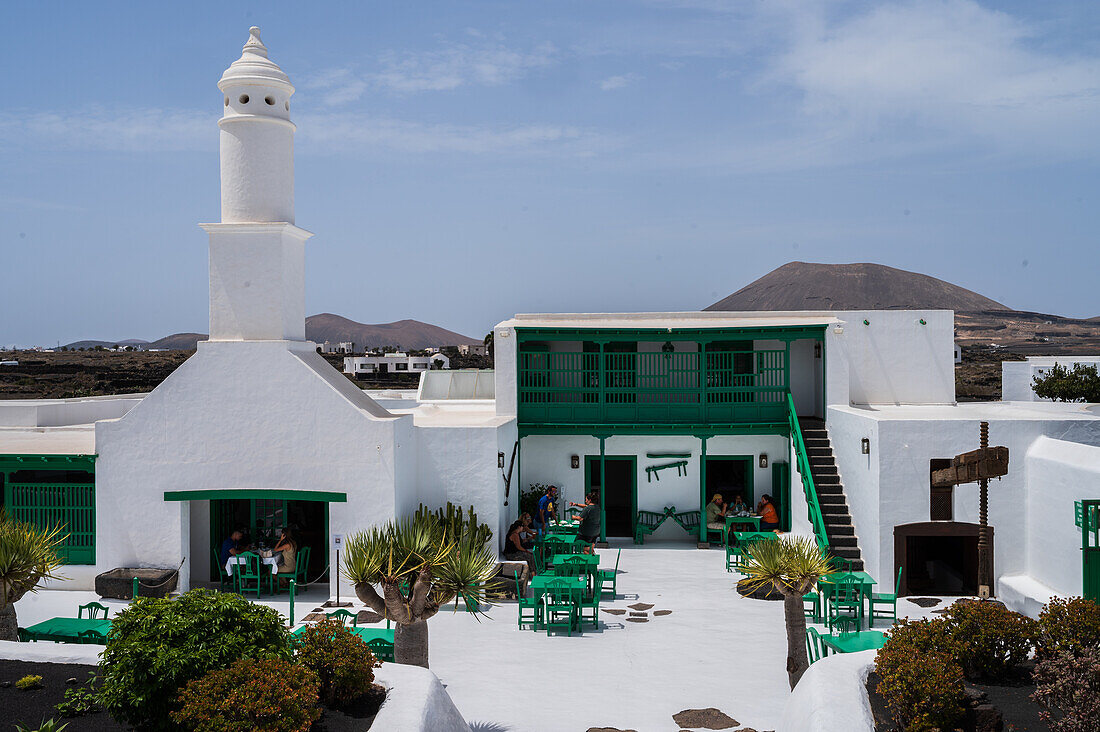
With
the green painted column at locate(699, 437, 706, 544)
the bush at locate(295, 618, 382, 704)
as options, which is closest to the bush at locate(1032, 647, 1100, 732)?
the bush at locate(295, 618, 382, 704)

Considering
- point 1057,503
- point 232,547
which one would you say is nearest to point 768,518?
point 1057,503

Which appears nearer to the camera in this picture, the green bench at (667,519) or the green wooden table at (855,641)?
the green wooden table at (855,641)

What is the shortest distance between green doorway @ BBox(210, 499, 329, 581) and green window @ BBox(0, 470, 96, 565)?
2.14m

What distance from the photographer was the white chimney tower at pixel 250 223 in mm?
15766

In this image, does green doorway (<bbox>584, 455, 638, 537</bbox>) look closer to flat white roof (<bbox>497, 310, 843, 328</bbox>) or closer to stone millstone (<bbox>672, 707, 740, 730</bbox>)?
flat white roof (<bbox>497, 310, 843, 328</bbox>)

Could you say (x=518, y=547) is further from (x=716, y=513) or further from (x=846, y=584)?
(x=846, y=584)

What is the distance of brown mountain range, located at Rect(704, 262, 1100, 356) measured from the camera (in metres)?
→ 80.0

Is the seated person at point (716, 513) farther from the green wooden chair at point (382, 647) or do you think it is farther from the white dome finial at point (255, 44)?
the white dome finial at point (255, 44)

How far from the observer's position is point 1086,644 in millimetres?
7977

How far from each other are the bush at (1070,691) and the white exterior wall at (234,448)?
1045 centimetres

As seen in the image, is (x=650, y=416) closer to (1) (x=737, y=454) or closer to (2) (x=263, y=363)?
(1) (x=737, y=454)

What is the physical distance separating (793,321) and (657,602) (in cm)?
832

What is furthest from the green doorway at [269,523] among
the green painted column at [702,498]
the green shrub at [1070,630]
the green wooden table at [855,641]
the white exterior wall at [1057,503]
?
the white exterior wall at [1057,503]

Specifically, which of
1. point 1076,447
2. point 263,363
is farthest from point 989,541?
point 263,363
